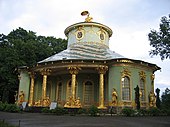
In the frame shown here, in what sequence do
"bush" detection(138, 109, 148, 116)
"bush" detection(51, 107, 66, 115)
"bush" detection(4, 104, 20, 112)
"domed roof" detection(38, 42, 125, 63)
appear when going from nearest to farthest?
"bush" detection(51, 107, 66, 115), "bush" detection(138, 109, 148, 116), "bush" detection(4, 104, 20, 112), "domed roof" detection(38, 42, 125, 63)

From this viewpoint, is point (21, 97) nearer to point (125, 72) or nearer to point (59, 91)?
point (59, 91)

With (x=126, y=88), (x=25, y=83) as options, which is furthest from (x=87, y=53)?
(x=25, y=83)

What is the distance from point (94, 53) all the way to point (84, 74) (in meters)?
3.07

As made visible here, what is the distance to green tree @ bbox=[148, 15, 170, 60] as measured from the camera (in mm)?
14078

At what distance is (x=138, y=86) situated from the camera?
22156mm

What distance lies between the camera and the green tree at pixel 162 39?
14078mm

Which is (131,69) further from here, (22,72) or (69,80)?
(22,72)

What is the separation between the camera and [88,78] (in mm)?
24484

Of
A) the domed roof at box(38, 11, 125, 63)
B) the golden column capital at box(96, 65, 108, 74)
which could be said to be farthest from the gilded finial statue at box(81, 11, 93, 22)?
the golden column capital at box(96, 65, 108, 74)

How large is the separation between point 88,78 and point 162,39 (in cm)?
1191

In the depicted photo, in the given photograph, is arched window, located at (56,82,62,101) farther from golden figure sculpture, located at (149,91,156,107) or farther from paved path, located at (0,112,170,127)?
paved path, located at (0,112,170,127)

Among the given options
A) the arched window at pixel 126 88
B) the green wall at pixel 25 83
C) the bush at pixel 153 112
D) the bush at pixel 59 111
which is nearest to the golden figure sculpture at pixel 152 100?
the bush at pixel 153 112

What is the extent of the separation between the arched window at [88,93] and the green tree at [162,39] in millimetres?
10653

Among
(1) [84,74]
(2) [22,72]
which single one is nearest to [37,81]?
(2) [22,72]
